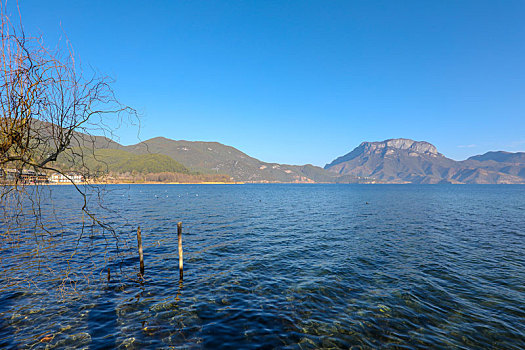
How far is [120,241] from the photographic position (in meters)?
27.5

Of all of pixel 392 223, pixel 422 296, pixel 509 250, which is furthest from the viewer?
pixel 392 223

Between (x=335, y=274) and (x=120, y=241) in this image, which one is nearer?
(x=335, y=274)

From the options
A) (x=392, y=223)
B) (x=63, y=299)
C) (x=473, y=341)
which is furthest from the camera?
(x=392, y=223)

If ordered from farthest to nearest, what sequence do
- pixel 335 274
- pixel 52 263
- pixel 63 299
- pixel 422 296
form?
pixel 52 263 < pixel 335 274 < pixel 422 296 < pixel 63 299

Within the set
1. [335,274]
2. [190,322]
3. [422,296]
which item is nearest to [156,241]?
[190,322]

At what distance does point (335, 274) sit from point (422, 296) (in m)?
5.59

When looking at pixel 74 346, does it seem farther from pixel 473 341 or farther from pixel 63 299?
pixel 473 341

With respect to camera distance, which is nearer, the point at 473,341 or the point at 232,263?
the point at 473,341

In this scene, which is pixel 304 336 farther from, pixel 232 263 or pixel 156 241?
pixel 156 241

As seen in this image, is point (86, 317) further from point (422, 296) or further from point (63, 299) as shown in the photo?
point (422, 296)

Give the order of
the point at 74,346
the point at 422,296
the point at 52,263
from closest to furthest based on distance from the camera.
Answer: the point at 74,346, the point at 422,296, the point at 52,263

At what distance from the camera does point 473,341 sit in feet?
35.7

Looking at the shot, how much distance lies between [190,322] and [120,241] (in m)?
19.9

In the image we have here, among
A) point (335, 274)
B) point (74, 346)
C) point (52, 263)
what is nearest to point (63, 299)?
point (74, 346)
